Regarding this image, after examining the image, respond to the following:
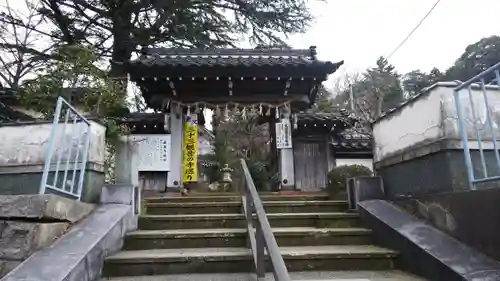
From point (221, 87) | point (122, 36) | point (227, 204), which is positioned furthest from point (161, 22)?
point (227, 204)

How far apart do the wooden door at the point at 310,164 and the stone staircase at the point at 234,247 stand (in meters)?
5.56

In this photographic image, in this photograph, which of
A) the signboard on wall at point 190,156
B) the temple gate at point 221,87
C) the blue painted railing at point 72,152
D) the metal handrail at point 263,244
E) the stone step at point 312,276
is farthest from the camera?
the signboard on wall at point 190,156

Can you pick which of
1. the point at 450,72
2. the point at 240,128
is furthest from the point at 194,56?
the point at 450,72

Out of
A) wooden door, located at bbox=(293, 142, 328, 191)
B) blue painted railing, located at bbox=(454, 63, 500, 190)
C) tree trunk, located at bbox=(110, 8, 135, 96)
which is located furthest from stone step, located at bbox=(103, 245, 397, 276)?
tree trunk, located at bbox=(110, 8, 135, 96)

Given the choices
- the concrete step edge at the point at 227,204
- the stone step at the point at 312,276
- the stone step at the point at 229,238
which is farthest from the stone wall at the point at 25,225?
the concrete step edge at the point at 227,204

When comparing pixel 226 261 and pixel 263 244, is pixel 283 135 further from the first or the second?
pixel 263 244

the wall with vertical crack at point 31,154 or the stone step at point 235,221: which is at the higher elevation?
the wall with vertical crack at point 31,154

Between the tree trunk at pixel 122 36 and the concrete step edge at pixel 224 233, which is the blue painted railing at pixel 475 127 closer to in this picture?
the concrete step edge at pixel 224 233

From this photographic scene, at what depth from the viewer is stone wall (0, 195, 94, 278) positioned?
2.70m

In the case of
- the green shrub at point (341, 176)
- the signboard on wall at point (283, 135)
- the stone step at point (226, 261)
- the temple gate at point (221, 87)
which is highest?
the temple gate at point (221, 87)

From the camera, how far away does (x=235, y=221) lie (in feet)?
13.8

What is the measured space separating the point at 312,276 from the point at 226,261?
0.79 m

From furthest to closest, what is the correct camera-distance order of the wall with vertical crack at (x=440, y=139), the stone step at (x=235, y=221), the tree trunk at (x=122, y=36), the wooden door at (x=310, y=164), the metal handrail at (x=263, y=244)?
the wooden door at (x=310, y=164)
the tree trunk at (x=122, y=36)
the stone step at (x=235, y=221)
the wall with vertical crack at (x=440, y=139)
the metal handrail at (x=263, y=244)

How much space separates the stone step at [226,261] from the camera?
307cm
